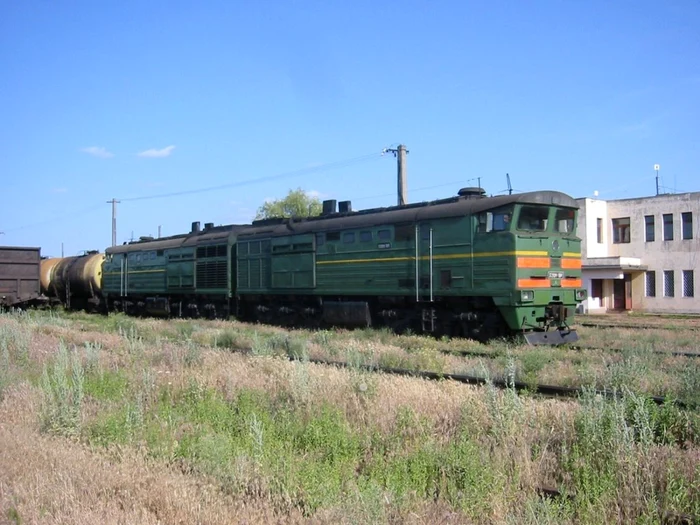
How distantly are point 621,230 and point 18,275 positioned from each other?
105ft

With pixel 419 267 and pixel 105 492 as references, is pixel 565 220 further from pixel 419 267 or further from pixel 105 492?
pixel 105 492

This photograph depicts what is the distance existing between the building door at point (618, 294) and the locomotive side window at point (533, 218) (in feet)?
83.3

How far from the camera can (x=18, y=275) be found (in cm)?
2886

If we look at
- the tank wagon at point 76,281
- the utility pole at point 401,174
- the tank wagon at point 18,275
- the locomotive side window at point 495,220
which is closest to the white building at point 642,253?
the utility pole at point 401,174

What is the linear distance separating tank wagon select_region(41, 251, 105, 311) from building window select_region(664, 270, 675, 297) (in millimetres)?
29992

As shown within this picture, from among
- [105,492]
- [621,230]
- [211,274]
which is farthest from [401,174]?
[105,492]

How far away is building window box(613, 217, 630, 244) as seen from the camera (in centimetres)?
3900

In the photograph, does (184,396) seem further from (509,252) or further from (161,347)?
(509,252)

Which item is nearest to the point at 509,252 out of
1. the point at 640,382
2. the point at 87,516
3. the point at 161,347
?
the point at 640,382

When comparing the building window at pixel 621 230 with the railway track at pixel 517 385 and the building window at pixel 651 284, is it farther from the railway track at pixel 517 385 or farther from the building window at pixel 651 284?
the railway track at pixel 517 385

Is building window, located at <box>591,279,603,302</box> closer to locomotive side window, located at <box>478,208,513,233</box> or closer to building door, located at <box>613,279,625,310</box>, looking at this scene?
building door, located at <box>613,279,625,310</box>

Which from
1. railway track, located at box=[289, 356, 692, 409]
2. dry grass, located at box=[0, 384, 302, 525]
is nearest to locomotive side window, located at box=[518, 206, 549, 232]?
railway track, located at box=[289, 356, 692, 409]

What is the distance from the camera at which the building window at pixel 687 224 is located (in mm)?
35562

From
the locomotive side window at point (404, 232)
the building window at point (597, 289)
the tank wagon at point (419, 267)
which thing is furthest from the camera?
the building window at point (597, 289)
